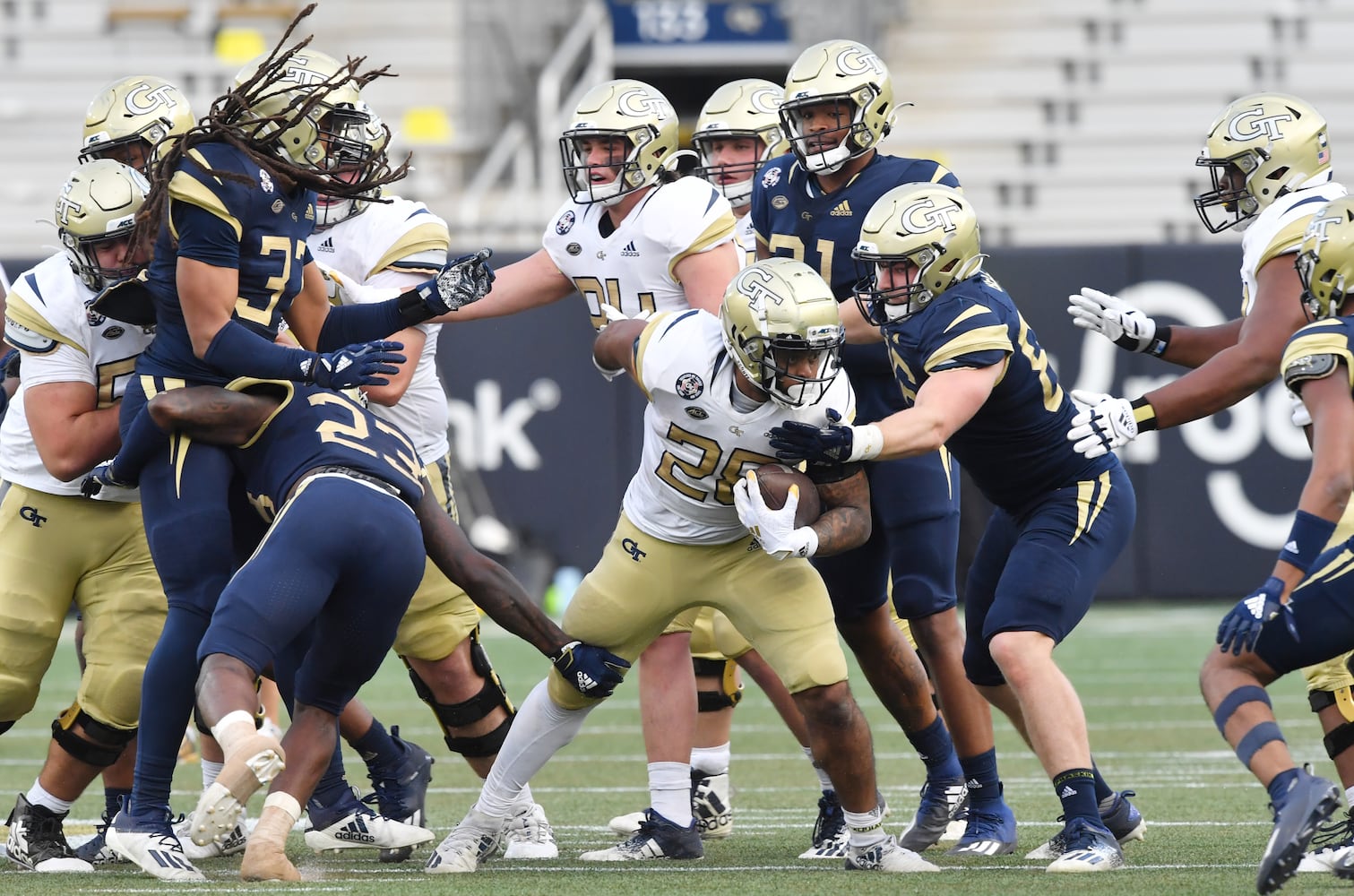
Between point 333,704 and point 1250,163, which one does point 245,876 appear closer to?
point 333,704

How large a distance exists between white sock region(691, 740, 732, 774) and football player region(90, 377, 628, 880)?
3.23 ft

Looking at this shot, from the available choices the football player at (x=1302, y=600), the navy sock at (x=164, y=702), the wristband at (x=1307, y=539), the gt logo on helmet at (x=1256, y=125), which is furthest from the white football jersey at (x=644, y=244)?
the wristband at (x=1307, y=539)

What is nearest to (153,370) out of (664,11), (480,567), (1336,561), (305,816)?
(480,567)

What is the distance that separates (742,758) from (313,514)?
3.19 meters

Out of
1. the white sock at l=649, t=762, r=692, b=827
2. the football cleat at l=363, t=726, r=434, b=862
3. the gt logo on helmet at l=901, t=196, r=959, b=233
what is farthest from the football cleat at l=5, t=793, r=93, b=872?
the gt logo on helmet at l=901, t=196, r=959, b=233

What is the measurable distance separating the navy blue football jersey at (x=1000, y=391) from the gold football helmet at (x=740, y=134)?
Result: 62.9 inches

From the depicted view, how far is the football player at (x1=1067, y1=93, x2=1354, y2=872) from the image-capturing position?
475 cm

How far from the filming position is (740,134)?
6402mm

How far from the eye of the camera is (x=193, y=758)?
746cm

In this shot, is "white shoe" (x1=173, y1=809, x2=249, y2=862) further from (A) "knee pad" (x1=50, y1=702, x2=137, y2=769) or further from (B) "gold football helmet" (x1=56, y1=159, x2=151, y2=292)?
(B) "gold football helmet" (x1=56, y1=159, x2=151, y2=292)

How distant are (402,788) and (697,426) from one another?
4.84ft

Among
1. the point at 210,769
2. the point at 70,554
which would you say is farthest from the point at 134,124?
the point at 210,769

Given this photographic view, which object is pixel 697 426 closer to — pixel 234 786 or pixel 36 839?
pixel 234 786

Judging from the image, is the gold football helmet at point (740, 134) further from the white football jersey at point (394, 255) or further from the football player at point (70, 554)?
the football player at point (70, 554)
